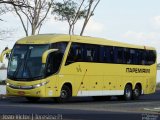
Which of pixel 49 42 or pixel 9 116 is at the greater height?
pixel 49 42

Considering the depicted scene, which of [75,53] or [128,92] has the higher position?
[75,53]

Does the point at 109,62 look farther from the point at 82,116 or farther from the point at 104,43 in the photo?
the point at 82,116

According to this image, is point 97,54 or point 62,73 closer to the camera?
point 62,73

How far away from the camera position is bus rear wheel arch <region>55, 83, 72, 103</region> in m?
28.8

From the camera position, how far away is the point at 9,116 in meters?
18.8

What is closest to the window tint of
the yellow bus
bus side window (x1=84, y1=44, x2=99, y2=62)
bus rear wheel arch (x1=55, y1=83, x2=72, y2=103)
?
the yellow bus

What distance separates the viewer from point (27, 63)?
91.5 ft

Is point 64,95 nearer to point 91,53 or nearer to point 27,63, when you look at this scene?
point 27,63

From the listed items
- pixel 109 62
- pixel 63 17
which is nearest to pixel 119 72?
pixel 109 62

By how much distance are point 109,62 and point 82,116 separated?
12.2 meters

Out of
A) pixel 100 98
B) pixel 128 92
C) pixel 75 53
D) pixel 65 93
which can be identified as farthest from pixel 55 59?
pixel 128 92

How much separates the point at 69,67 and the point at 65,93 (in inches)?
51.9

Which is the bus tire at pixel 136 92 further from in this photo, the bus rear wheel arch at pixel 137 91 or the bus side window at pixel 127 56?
the bus side window at pixel 127 56

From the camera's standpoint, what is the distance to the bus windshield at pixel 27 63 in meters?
27.6
